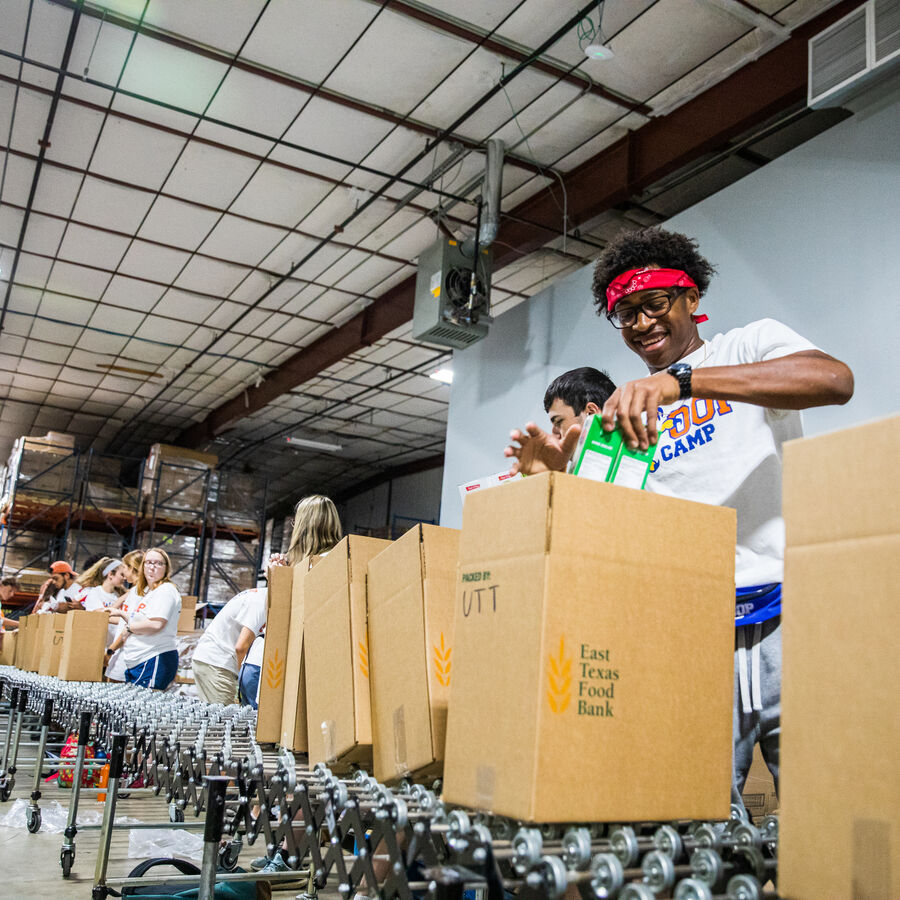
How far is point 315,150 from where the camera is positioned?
217 inches

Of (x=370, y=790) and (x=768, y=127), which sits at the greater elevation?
(x=768, y=127)

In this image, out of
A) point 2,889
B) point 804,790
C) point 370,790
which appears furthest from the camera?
point 2,889

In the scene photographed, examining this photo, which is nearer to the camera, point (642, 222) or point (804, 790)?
point (804, 790)

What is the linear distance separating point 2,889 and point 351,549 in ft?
8.15

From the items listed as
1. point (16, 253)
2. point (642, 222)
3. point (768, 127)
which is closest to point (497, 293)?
point (642, 222)

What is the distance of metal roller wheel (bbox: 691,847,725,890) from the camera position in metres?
0.77

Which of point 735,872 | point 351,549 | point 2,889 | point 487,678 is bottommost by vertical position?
point 2,889

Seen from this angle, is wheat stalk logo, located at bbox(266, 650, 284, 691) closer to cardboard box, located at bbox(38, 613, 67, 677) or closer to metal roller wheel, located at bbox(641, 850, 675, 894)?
metal roller wheel, located at bbox(641, 850, 675, 894)

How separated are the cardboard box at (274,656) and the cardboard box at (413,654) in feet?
1.73

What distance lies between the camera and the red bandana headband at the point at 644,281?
1.59m

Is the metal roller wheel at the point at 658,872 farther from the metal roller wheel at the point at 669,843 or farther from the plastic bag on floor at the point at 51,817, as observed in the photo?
the plastic bag on floor at the point at 51,817

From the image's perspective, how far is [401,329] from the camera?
26.7 ft

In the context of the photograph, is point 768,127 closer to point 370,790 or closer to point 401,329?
point 401,329

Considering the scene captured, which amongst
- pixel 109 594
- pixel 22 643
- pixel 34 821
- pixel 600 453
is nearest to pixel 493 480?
pixel 600 453
